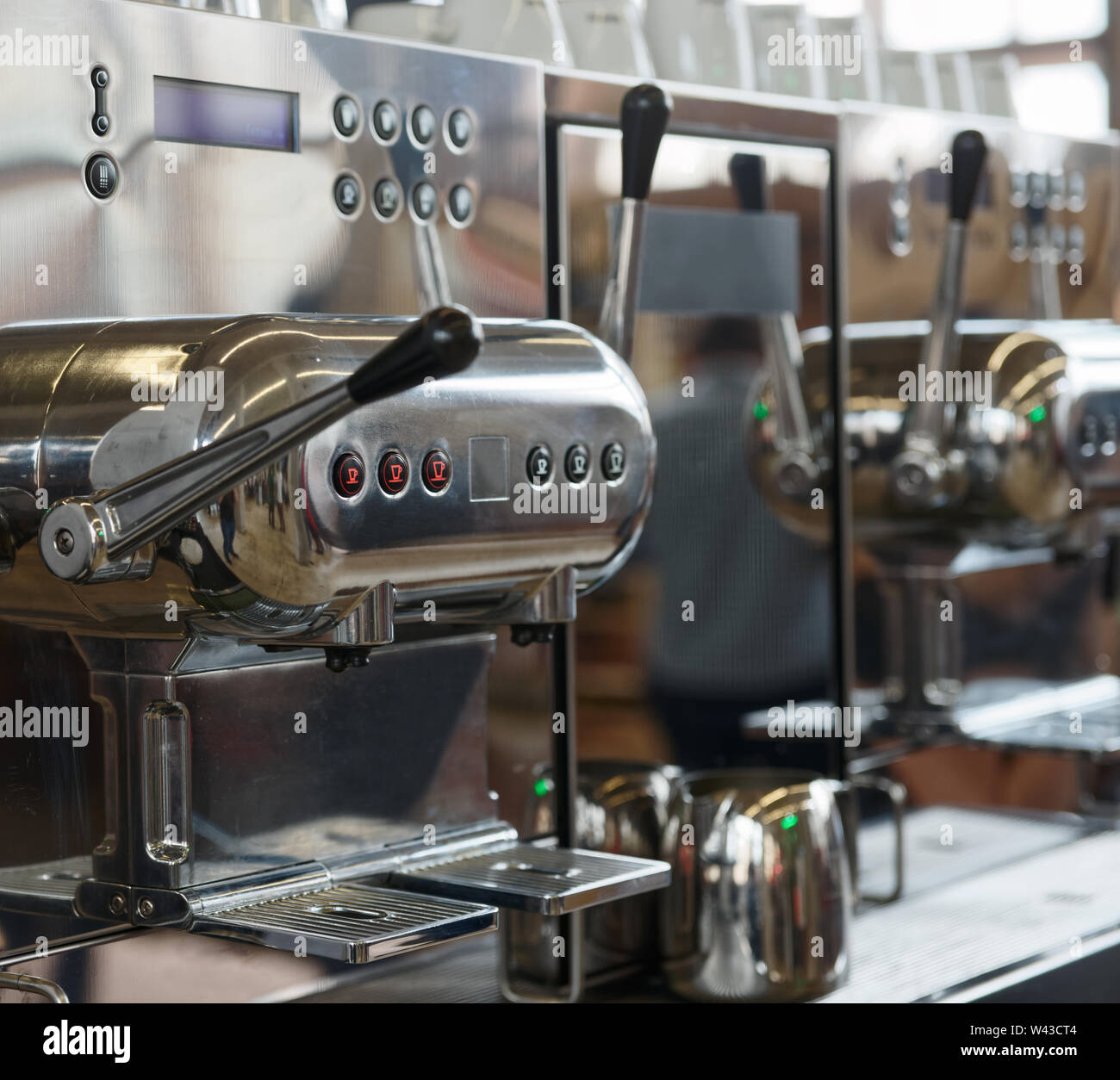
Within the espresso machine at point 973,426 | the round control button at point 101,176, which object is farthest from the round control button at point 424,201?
the espresso machine at point 973,426

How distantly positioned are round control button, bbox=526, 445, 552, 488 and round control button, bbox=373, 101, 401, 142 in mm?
374

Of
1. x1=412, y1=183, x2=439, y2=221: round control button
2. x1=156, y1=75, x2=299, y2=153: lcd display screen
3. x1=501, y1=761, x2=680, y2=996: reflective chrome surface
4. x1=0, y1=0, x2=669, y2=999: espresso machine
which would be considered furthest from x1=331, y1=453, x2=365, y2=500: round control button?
x1=501, y1=761, x2=680, y2=996: reflective chrome surface

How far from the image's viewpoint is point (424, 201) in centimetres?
137

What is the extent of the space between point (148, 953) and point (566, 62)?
84 centimetres

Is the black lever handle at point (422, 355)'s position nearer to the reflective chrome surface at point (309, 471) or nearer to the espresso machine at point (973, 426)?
the reflective chrome surface at point (309, 471)

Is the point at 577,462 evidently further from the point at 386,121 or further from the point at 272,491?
the point at 386,121

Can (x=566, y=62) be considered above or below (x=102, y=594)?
above

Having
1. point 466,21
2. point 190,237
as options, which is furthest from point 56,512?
point 466,21

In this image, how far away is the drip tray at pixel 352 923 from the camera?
99 centimetres

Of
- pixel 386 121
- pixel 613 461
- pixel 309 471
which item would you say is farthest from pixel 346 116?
pixel 309 471

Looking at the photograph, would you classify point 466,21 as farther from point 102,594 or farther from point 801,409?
point 102,594

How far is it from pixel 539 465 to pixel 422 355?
8.8 inches

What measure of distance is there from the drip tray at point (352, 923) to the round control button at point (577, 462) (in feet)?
0.83

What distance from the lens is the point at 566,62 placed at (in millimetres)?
1623
